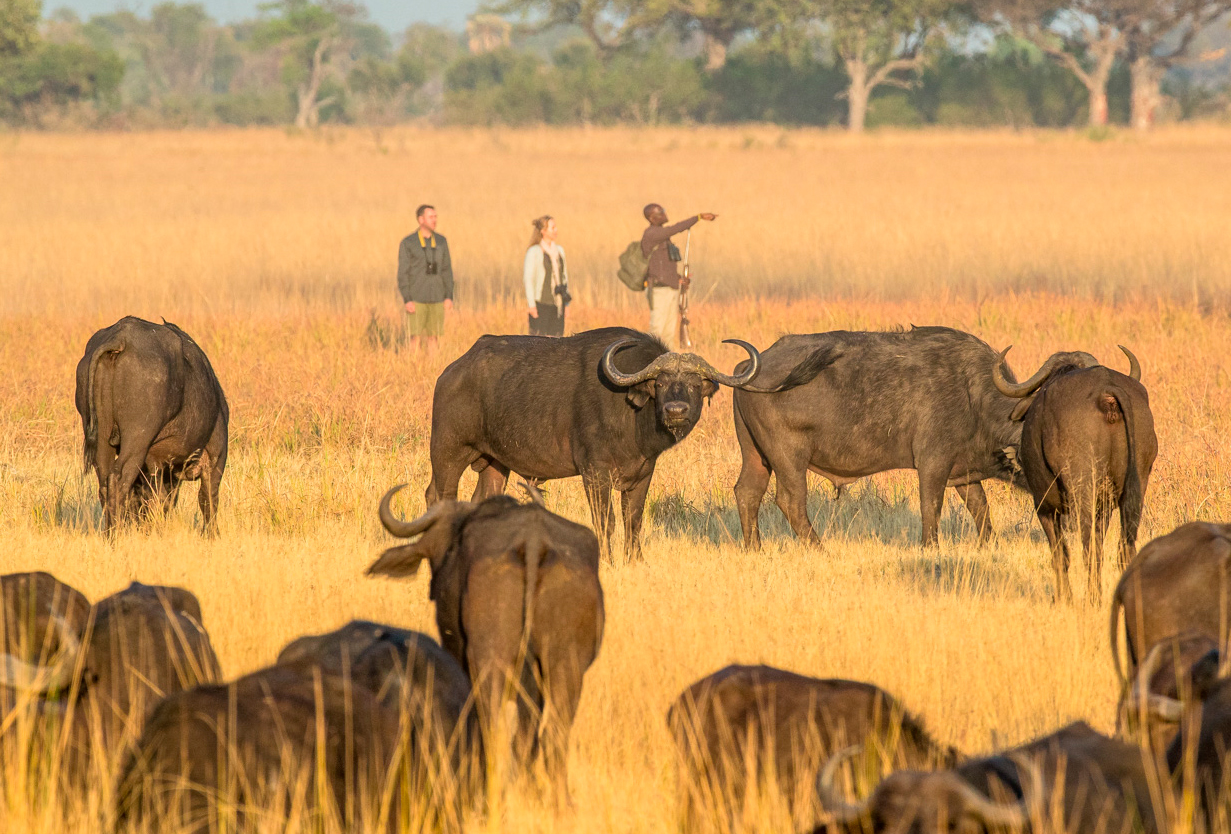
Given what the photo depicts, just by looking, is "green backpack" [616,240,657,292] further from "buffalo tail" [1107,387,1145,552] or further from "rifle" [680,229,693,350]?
"buffalo tail" [1107,387,1145,552]

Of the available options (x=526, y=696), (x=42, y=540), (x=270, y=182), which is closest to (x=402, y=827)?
(x=526, y=696)

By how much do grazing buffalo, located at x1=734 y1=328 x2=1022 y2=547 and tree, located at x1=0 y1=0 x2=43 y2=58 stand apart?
60.4 metres

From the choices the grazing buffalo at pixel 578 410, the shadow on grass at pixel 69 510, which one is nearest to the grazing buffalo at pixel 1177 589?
the grazing buffalo at pixel 578 410

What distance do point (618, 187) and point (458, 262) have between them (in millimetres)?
13595

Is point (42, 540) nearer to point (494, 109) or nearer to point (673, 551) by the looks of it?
point (673, 551)

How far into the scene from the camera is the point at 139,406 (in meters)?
9.32

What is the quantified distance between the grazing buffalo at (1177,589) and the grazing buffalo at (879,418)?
478 cm

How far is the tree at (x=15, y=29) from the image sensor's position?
6319cm

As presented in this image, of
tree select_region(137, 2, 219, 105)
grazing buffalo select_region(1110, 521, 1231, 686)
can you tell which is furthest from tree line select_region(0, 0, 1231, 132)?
grazing buffalo select_region(1110, 521, 1231, 686)

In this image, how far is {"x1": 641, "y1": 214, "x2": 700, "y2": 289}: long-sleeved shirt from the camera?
18.1 metres

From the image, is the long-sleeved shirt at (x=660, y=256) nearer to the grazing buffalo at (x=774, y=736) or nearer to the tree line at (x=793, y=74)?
the grazing buffalo at (x=774, y=736)

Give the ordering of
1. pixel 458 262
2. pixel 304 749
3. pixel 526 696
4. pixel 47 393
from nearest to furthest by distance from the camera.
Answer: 1. pixel 304 749
2. pixel 526 696
3. pixel 47 393
4. pixel 458 262

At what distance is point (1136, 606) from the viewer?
5.24m

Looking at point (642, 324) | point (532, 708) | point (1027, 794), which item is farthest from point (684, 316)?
point (1027, 794)
